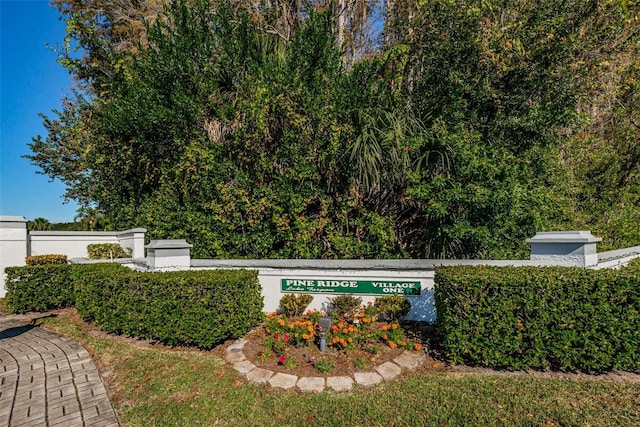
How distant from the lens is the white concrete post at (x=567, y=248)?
4.30 m

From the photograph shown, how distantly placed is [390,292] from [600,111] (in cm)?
954

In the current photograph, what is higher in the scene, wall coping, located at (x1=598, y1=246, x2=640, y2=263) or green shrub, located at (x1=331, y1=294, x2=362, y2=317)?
wall coping, located at (x1=598, y1=246, x2=640, y2=263)

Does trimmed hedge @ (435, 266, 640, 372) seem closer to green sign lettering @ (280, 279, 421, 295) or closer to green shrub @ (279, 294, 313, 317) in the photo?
green sign lettering @ (280, 279, 421, 295)

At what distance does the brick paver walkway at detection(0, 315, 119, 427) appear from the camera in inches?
116

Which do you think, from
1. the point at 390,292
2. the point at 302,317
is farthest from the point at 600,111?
the point at 302,317

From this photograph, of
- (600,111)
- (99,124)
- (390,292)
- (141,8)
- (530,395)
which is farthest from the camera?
(141,8)

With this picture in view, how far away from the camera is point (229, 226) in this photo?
616 centimetres

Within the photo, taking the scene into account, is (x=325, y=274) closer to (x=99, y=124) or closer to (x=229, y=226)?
(x=229, y=226)

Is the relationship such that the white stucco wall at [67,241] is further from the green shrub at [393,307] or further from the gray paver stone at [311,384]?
the gray paver stone at [311,384]

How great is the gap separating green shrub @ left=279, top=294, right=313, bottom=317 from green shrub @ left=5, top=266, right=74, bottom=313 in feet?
16.7

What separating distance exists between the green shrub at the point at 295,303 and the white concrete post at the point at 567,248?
11.6ft

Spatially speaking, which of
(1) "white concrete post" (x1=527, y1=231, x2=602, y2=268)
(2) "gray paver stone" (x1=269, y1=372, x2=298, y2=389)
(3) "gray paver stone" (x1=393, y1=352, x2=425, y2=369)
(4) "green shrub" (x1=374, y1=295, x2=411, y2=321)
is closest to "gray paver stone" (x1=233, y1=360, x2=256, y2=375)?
(2) "gray paver stone" (x1=269, y1=372, x2=298, y2=389)

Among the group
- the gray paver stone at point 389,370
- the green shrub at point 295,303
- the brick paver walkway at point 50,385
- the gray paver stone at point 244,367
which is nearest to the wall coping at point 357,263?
the green shrub at point 295,303

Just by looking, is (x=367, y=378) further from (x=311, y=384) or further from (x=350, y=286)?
(x=350, y=286)
